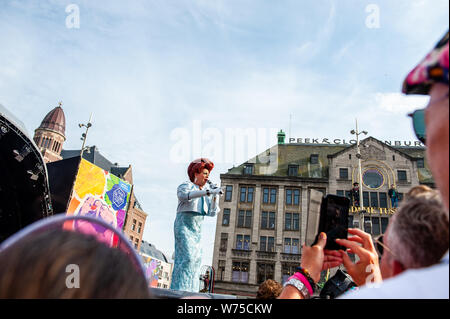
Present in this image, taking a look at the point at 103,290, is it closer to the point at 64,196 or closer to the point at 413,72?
the point at 413,72

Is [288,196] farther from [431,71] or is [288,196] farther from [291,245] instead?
[431,71]

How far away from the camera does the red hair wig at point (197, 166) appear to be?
6914 mm

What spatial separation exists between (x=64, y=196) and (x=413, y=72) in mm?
23045

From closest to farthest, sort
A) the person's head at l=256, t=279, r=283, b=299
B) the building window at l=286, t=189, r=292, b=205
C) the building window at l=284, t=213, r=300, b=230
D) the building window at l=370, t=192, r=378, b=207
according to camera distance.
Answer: the person's head at l=256, t=279, r=283, b=299, the building window at l=370, t=192, r=378, b=207, the building window at l=284, t=213, r=300, b=230, the building window at l=286, t=189, r=292, b=205

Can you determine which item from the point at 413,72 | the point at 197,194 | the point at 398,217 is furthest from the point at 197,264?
the point at 413,72

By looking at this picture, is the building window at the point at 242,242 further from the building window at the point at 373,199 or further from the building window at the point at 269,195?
the building window at the point at 373,199

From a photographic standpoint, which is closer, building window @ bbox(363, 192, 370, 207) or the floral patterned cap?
the floral patterned cap

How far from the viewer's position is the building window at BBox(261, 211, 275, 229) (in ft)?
112

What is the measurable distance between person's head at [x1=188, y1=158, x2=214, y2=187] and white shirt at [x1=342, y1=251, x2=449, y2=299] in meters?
6.17

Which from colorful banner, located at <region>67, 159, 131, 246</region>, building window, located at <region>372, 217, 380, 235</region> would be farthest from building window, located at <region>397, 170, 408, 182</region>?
colorful banner, located at <region>67, 159, 131, 246</region>

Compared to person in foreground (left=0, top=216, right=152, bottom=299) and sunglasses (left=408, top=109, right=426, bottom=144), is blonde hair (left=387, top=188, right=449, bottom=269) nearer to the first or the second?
sunglasses (left=408, top=109, right=426, bottom=144)

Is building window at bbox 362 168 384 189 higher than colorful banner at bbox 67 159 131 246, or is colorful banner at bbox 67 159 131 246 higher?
building window at bbox 362 168 384 189

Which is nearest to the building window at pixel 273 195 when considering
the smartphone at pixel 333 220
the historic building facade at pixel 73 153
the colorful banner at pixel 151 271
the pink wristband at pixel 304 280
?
the colorful banner at pixel 151 271

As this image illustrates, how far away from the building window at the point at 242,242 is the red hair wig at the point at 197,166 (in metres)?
27.6
